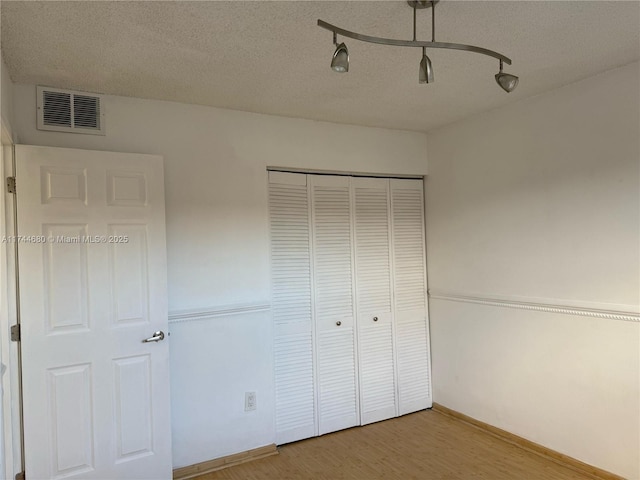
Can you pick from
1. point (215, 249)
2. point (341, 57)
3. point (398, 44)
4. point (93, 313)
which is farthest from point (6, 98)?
Result: point (398, 44)

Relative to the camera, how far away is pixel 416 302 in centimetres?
378

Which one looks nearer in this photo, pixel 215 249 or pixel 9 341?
pixel 9 341

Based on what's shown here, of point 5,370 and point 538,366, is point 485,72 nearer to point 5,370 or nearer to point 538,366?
point 538,366

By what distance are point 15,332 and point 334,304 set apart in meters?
2.05

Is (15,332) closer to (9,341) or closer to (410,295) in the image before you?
(9,341)

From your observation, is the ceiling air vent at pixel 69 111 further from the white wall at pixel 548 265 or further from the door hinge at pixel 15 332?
the white wall at pixel 548 265

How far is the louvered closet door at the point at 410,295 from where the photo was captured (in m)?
3.69

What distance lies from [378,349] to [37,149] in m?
2.73

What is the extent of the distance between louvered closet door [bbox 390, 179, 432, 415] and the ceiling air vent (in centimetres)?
226

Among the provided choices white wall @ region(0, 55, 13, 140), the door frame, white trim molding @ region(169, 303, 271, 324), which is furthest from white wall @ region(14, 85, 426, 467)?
the door frame

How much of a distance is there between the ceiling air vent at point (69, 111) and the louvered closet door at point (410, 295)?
226 centimetres
